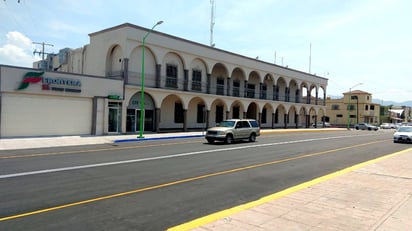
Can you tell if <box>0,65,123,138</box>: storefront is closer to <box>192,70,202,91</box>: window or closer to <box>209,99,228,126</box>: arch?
<box>192,70,202,91</box>: window

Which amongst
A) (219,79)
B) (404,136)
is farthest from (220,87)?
(404,136)

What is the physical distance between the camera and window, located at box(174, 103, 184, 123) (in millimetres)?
35494

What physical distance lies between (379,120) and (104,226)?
11221 cm

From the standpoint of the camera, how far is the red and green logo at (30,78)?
22.0m

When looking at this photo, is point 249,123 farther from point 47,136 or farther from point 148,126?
point 47,136

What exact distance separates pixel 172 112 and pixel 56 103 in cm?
1326

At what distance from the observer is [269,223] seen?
18.0 feet

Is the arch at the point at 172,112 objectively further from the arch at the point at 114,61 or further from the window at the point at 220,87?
the window at the point at 220,87

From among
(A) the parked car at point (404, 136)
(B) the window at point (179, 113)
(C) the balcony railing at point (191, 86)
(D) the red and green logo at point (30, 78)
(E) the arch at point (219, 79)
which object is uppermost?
(E) the arch at point (219, 79)

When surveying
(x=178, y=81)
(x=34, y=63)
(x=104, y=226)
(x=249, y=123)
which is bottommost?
(x=104, y=226)

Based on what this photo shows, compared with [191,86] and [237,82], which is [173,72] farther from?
[237,82]

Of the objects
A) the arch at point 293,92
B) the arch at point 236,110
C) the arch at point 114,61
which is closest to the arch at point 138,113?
the arch at point 114,61

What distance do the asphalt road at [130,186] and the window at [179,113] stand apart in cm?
2066

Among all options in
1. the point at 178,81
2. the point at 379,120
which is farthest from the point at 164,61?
the point at 379,120
